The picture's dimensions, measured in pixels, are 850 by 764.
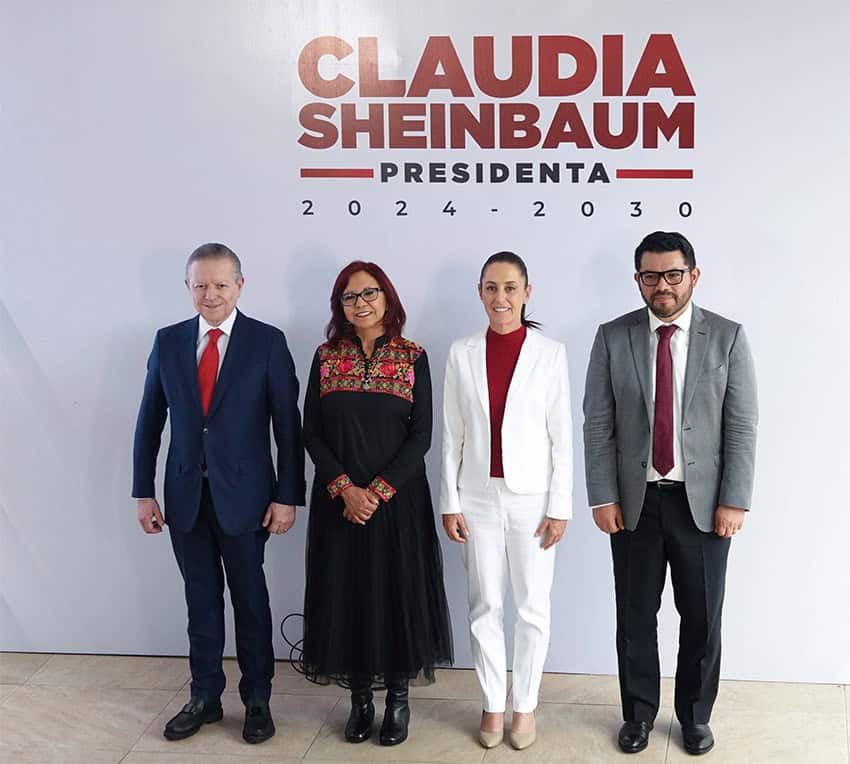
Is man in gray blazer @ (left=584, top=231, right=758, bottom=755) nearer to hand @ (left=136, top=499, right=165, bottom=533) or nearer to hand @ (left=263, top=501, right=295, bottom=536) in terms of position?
hand @ (left=263, top=501, right=295, bottom=536)

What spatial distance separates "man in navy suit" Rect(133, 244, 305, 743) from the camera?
3.93 meters

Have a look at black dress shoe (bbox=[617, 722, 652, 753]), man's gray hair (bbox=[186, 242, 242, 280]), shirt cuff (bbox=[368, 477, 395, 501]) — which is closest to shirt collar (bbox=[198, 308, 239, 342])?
man's gray hair (bbox=[186, 242, 242, 280])

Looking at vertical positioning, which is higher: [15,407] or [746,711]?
[15,407]

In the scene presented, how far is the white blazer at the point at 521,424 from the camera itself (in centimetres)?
381

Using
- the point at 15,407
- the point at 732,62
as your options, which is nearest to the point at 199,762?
the point at 15,407

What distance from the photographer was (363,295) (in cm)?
388

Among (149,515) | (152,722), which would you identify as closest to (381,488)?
(149,515)

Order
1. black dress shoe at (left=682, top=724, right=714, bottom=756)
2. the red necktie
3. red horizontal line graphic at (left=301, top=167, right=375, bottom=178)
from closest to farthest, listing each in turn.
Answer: black dress shoe at (left=682, top=724, right=714, bottom=756), the red necktie, red horizontal line graphic at (left=301, top=167, right=375, bottom=178)

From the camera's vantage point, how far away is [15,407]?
4.73m

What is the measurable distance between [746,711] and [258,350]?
216 cm

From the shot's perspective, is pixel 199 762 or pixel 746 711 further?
pixel 746 711

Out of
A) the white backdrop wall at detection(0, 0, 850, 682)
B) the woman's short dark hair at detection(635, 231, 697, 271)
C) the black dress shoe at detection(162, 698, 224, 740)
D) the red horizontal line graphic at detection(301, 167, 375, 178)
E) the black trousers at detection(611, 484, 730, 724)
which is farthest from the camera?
the red horizontal line graphic at detection(301, 167, 375, 178)

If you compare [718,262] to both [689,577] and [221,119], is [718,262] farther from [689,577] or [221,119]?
[221,119]

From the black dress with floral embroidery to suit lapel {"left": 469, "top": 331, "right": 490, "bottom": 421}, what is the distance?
0.56 ft
